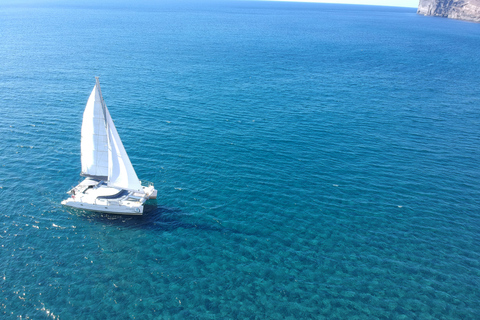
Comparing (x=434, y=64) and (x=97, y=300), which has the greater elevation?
(x=434, y=64)

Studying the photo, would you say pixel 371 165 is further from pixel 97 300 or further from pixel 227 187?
pixel 97 300

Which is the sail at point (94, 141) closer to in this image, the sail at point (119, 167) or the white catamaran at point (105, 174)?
the white catamaran at point (105, 174)

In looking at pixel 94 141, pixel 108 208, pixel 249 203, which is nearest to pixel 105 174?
pixel 94 141

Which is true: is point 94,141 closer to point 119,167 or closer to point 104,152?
point 104,152

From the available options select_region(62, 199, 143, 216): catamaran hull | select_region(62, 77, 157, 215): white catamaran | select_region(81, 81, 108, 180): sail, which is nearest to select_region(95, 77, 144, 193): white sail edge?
select_region(62, 77, 157, 215): white catamaran

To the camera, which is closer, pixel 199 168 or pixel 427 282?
pixel 427 282

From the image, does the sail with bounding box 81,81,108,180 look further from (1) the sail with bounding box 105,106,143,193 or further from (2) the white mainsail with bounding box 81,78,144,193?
(1) the sail with bounding box 105,106,143,193

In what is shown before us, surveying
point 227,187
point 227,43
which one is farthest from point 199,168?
point 227,43
